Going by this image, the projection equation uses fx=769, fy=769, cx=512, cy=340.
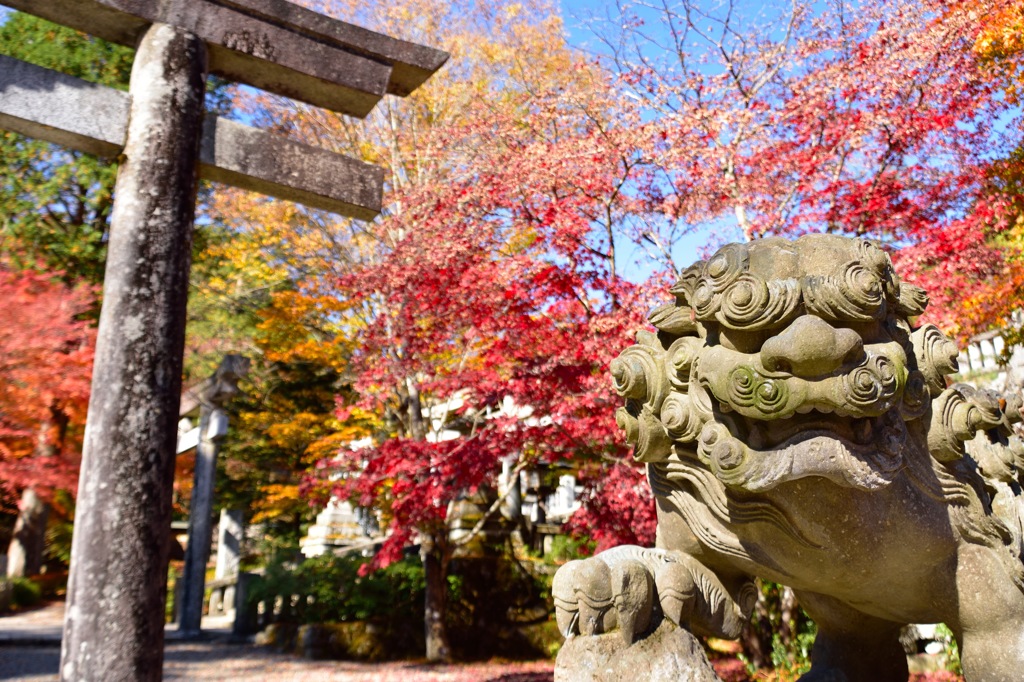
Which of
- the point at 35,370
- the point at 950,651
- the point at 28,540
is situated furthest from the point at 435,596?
the point at 28,540

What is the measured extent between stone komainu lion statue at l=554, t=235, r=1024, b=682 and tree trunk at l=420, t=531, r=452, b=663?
7.16 m

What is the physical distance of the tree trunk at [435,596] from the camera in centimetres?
932

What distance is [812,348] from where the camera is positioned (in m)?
1.91

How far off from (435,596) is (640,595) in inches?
304

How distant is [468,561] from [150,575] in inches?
300

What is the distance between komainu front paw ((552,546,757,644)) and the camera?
2.17 metres

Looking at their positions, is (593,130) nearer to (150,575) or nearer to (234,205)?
(150,575)

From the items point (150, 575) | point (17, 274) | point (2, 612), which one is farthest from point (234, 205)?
point (150, 575)

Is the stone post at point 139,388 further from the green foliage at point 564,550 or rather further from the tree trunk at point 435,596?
the green foliage at point 564,550

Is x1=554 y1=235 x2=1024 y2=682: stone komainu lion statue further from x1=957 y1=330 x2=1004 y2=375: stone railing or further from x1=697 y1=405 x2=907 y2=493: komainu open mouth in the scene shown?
x1=957 y1=330 x2=1004 y2=375: stone railing

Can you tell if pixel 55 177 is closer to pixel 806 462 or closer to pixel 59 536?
pixel 59 536

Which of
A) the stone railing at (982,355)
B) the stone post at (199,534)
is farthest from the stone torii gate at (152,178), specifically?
the stone railing at (982,355)

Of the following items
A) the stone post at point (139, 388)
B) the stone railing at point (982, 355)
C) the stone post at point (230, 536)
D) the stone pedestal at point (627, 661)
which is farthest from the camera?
the stone post at point (230, 536)

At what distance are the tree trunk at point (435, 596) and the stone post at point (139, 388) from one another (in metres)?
6.41
